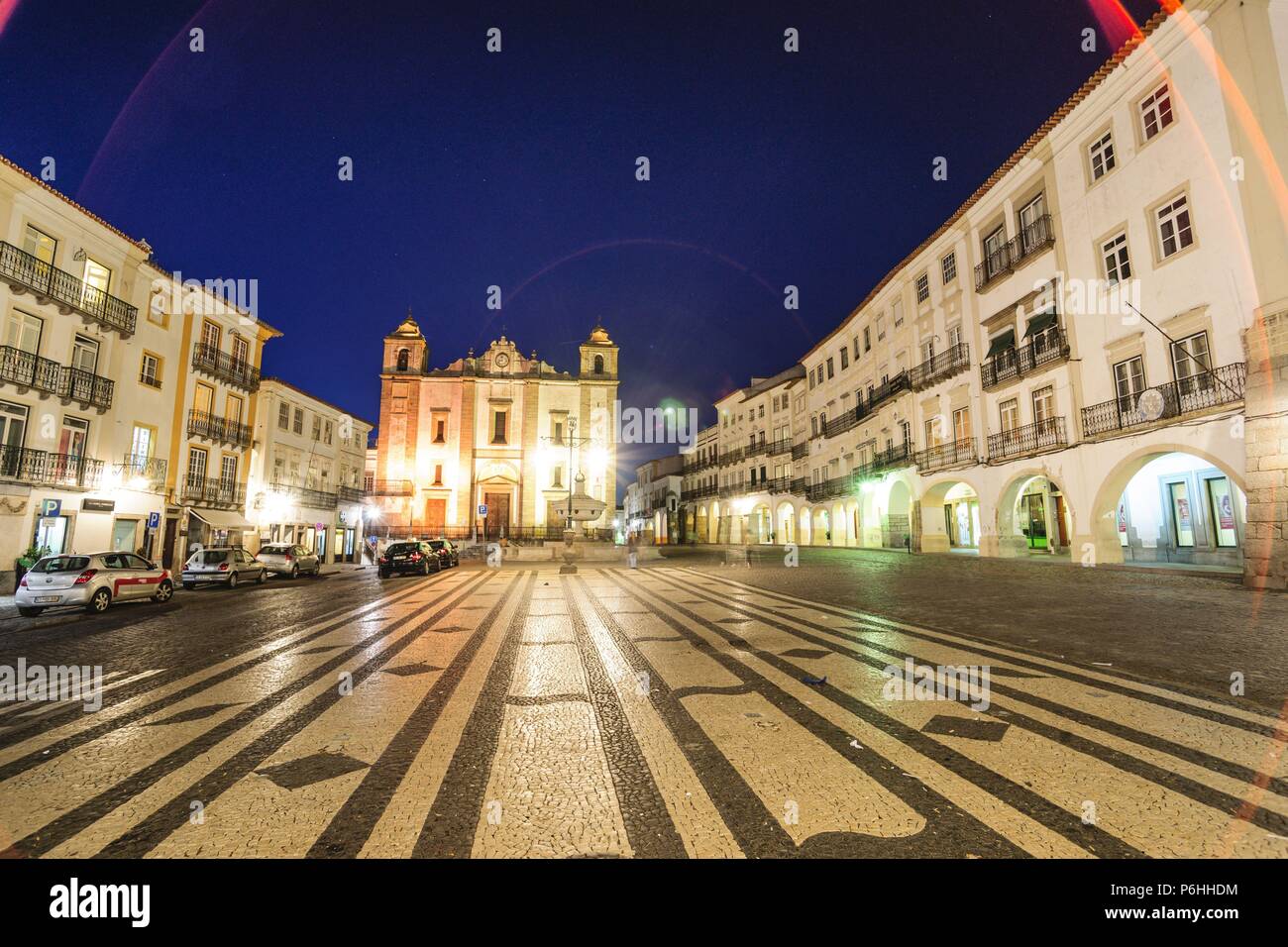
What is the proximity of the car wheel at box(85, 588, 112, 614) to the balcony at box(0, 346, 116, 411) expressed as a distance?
9512 millimetres

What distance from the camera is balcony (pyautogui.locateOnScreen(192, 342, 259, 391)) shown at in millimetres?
24172

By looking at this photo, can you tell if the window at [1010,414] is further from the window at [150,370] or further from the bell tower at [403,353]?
the bell tower at [403,353]

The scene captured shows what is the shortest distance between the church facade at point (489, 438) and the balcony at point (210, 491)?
11235mm

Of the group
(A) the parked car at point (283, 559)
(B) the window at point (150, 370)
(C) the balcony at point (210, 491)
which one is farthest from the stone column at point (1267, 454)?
(C) the balcony at point (210, 491)

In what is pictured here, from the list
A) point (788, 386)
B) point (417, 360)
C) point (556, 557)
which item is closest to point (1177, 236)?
point (556, 557)

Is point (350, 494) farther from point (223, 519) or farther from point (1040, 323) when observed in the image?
point (1040, 323)

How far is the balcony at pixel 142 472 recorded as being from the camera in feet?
66.6

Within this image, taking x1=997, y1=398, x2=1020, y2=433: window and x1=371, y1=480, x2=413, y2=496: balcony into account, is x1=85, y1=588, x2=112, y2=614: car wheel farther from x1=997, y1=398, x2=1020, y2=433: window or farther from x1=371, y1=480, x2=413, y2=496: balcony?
x1=997, y1=398, x2=1020, y2=433: window

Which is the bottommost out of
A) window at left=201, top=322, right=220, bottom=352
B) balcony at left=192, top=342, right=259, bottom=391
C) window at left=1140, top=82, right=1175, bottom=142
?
balcony at left=192, top=342, right=259, bottom=391

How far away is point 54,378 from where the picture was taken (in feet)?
58.1

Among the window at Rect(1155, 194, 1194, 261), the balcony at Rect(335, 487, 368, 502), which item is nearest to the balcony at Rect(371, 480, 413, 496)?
the balcony at Rect(335, 487, 368, 502)
